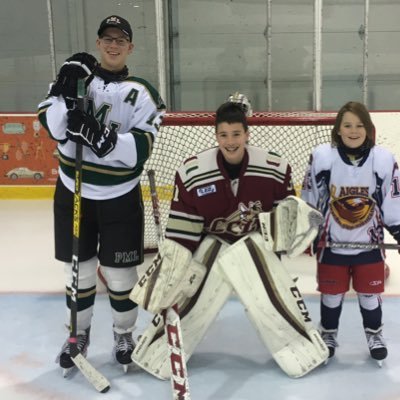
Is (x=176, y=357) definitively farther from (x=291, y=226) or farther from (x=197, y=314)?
(x=291, y=226)

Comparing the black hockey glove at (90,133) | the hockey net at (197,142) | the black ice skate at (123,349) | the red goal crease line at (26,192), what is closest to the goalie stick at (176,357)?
the black ice skate at (123,349)

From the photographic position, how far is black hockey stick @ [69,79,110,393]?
1.62 m

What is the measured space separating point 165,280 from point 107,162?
15.6 inches

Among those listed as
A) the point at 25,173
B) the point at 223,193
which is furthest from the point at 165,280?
the point at 25,173

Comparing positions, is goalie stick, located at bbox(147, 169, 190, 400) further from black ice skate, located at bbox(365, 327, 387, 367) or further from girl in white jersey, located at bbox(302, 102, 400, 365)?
black ice skate, located at bbox(365, 327, 387, 367)

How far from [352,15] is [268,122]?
2.68 meters

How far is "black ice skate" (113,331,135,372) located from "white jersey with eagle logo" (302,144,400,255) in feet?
2.36

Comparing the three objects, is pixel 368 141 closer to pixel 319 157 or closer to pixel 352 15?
pixel 319 157

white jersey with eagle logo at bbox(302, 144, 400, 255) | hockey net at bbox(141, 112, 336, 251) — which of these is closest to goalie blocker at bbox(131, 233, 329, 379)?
white jersey with eagle logo at bbox(302, 144, 400, 255)

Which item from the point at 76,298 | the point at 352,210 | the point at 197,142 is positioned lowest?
the point at 76,298

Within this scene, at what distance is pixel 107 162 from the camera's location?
5.52 feet

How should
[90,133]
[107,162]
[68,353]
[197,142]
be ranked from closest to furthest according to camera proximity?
[90,133], [107,162], [68,353], [197,142]

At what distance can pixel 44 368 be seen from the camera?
6.04 feet

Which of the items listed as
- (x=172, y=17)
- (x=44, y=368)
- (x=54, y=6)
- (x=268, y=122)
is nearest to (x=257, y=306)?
(x=44, y=368)
